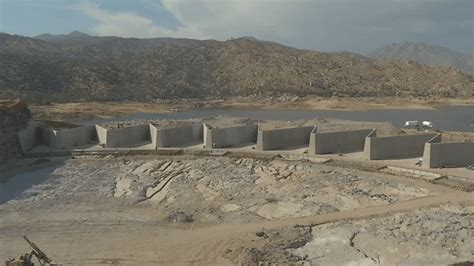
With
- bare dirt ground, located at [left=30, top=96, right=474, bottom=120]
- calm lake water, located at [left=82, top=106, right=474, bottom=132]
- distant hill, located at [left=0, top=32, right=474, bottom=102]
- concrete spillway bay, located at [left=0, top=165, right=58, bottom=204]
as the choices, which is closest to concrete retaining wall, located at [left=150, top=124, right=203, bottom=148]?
concrete spillway bay, located at [left=0, top=165, right=58, bottom=204]

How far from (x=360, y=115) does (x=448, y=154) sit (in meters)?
31.9

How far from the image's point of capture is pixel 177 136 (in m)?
26.2

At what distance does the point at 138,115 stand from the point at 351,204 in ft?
120

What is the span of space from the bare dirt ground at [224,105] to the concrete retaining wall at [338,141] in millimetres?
30479

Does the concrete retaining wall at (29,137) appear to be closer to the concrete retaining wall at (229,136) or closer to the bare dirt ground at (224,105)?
the concrete retaining wall at (229,136)

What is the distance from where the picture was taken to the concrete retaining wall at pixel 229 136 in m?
24.9

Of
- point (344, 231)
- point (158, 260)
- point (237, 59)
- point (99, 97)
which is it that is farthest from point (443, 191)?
point (237, 59)

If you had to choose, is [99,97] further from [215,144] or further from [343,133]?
[343,133]

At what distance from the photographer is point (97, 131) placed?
27156 mm

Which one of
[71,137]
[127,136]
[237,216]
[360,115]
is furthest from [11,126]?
[360,115]

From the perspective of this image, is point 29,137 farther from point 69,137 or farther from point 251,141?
point 251,141

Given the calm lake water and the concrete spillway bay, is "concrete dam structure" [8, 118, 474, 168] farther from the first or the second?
the calm lake water

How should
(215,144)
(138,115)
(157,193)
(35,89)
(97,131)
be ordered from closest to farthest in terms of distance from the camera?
(157,193) < (215,144) < (97,131) < (138,115) < (35,89)

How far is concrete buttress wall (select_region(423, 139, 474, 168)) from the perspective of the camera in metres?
19.8
